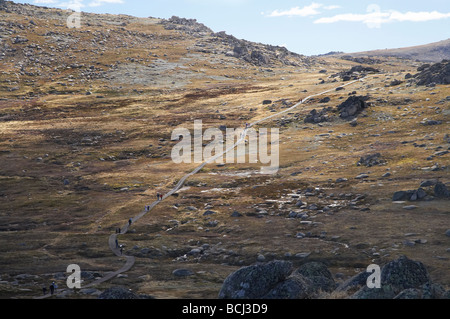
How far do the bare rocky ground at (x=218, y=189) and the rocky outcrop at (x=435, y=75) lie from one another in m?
1.63

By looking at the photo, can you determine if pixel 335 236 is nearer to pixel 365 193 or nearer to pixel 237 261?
pixel 237 261

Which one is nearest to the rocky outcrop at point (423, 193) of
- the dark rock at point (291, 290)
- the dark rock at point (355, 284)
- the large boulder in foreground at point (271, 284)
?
the large boulder in foreground at point (271, 284)

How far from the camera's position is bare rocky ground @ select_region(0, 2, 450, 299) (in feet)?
164

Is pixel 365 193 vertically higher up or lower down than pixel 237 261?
higher up

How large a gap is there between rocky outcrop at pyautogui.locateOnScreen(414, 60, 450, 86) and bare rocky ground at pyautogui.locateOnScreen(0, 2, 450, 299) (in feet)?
5.36

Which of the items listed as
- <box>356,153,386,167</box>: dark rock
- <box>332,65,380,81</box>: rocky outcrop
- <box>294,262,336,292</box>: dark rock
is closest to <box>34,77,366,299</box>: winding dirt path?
<box>294,262,336,292</box>: dark rock

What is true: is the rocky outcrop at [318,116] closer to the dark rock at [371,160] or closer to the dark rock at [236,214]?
the dark rock at [371,160]

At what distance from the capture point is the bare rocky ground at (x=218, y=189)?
50094 mm

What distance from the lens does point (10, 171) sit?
101125 millimetres

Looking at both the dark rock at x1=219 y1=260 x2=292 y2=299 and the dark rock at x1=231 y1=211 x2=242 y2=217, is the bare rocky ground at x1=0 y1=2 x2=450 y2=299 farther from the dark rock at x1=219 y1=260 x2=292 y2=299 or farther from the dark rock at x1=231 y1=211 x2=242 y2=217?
the dark rock at x1=219 y1=260 x2=292 y2=299

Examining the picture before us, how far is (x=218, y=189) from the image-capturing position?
8462cm

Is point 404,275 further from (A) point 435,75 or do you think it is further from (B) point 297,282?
(A) point 435,75
